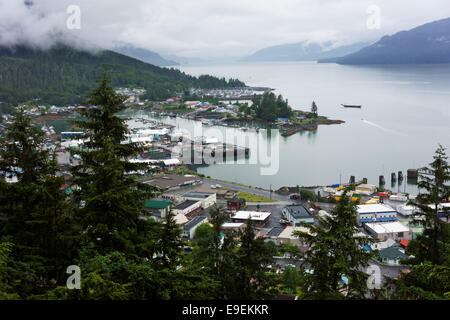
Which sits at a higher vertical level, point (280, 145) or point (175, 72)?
point (175, 72)

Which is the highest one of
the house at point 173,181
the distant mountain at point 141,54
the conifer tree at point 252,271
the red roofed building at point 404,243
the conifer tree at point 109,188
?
the distant mountain at point 141,54

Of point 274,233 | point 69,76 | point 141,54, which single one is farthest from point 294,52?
point 274,233

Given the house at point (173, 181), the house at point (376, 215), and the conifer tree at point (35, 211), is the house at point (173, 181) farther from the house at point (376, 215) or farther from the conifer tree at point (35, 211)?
the conifer tree at point (35, 211)

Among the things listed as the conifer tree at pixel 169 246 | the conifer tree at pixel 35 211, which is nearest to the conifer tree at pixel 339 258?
the conifer tree at pixel 169 246
